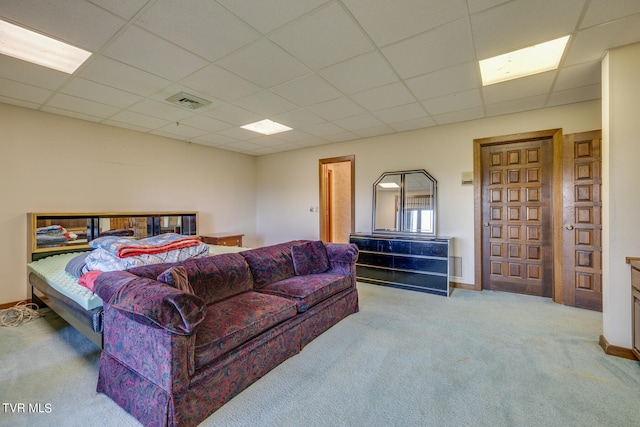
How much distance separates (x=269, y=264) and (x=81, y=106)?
3.05 meters

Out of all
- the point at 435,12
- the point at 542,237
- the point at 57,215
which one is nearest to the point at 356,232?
the point at 542,237

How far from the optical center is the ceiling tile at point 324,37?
194 cm

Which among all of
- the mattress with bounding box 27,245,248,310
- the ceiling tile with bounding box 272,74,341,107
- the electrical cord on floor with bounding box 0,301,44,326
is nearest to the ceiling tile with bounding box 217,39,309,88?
the ceiling tile with bounding box 272,74,341,107

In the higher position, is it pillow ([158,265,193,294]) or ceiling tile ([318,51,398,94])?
ceiling tile ([318,51,398,94])

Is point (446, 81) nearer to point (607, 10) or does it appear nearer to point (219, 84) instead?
point (607, 10)

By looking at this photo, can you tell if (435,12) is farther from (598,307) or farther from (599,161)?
(598,307)

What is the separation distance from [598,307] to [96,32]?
551 centimetres

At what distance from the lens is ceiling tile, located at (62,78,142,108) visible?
2.84 m

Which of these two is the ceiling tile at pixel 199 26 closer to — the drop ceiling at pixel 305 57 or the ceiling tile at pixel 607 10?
the drop ceiling at pixel 305 57

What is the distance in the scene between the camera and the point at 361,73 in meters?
2.71

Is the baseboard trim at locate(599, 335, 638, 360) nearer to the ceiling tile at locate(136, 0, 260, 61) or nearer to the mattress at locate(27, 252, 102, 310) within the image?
the ceiling tile at locate(136, 0, 260, 61)

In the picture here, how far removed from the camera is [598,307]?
3225 millimetres

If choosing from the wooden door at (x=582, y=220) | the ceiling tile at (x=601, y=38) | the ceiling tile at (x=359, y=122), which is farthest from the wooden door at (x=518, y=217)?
the ceiling tile at (x=359, y=122)

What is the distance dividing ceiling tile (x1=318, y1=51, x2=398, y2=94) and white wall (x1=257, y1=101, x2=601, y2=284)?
1.93 metres
